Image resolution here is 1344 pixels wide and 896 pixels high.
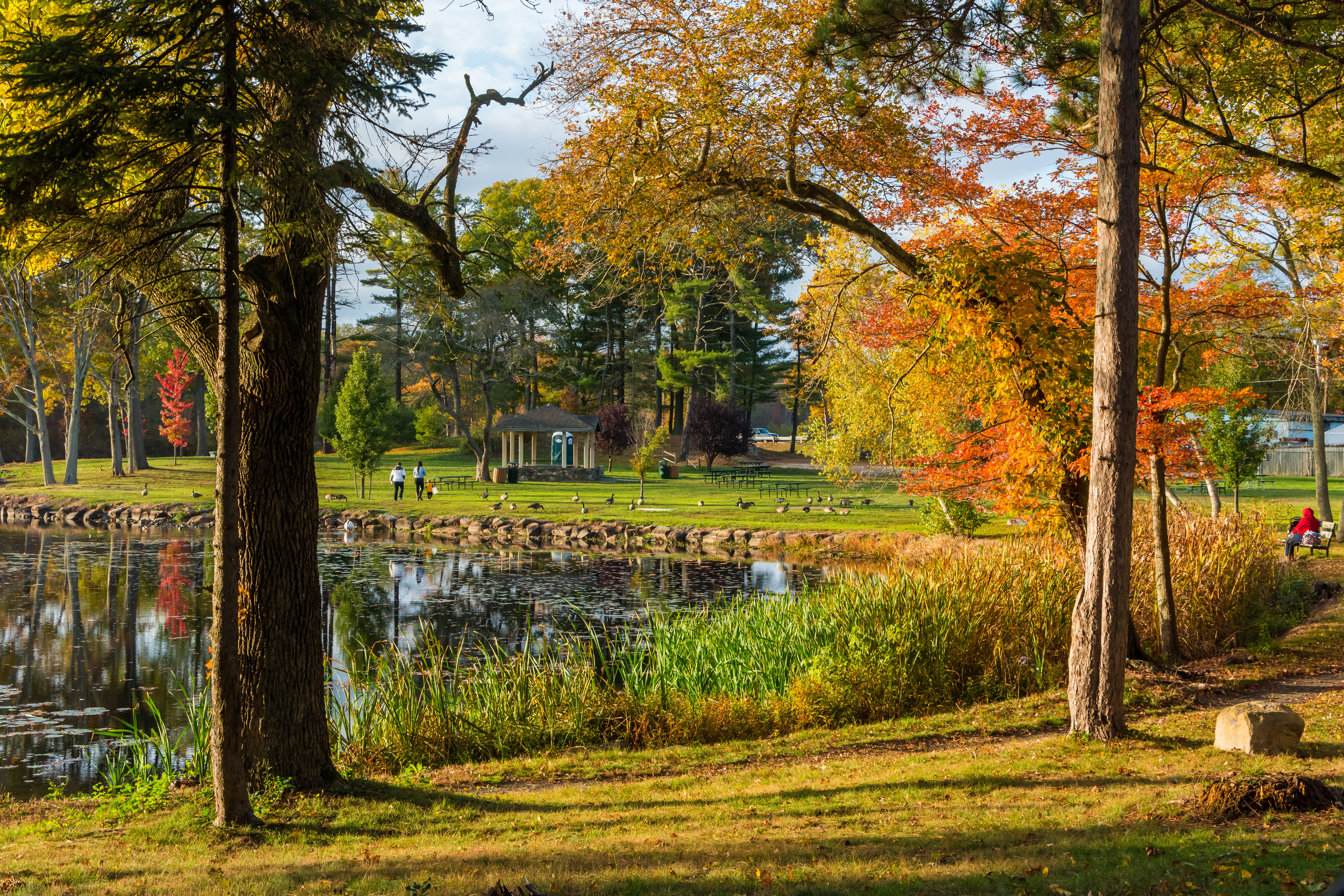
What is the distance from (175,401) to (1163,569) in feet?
147

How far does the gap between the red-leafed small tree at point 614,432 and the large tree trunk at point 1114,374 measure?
38339 mm

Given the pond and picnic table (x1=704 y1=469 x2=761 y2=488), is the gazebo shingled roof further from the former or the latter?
the pond

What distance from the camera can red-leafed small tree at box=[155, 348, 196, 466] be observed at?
4309 centimetres

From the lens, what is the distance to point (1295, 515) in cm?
2105

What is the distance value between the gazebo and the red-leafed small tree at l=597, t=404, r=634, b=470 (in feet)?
13.8

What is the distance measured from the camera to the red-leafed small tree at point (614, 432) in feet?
149

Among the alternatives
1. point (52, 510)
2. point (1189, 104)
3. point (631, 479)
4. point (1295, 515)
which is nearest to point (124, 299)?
point (1189, 104)

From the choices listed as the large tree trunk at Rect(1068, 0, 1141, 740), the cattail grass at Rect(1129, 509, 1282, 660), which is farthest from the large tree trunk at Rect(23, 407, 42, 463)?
the large tree trunk at Rect(1068, 0, 1141, 740)

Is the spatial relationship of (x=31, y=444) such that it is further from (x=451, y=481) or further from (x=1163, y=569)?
(x=1163, y=569)

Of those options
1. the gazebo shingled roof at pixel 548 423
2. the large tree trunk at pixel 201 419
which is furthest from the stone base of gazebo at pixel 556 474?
the large tree trunk at pixel 201 419

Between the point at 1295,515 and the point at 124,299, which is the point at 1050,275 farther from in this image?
the point at 1295,515

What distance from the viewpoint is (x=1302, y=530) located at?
1611cm

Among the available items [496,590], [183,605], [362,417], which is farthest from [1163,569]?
[362,417]

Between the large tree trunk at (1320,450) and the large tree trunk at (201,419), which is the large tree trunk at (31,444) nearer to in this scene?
the large tree trunk at (201,419)
